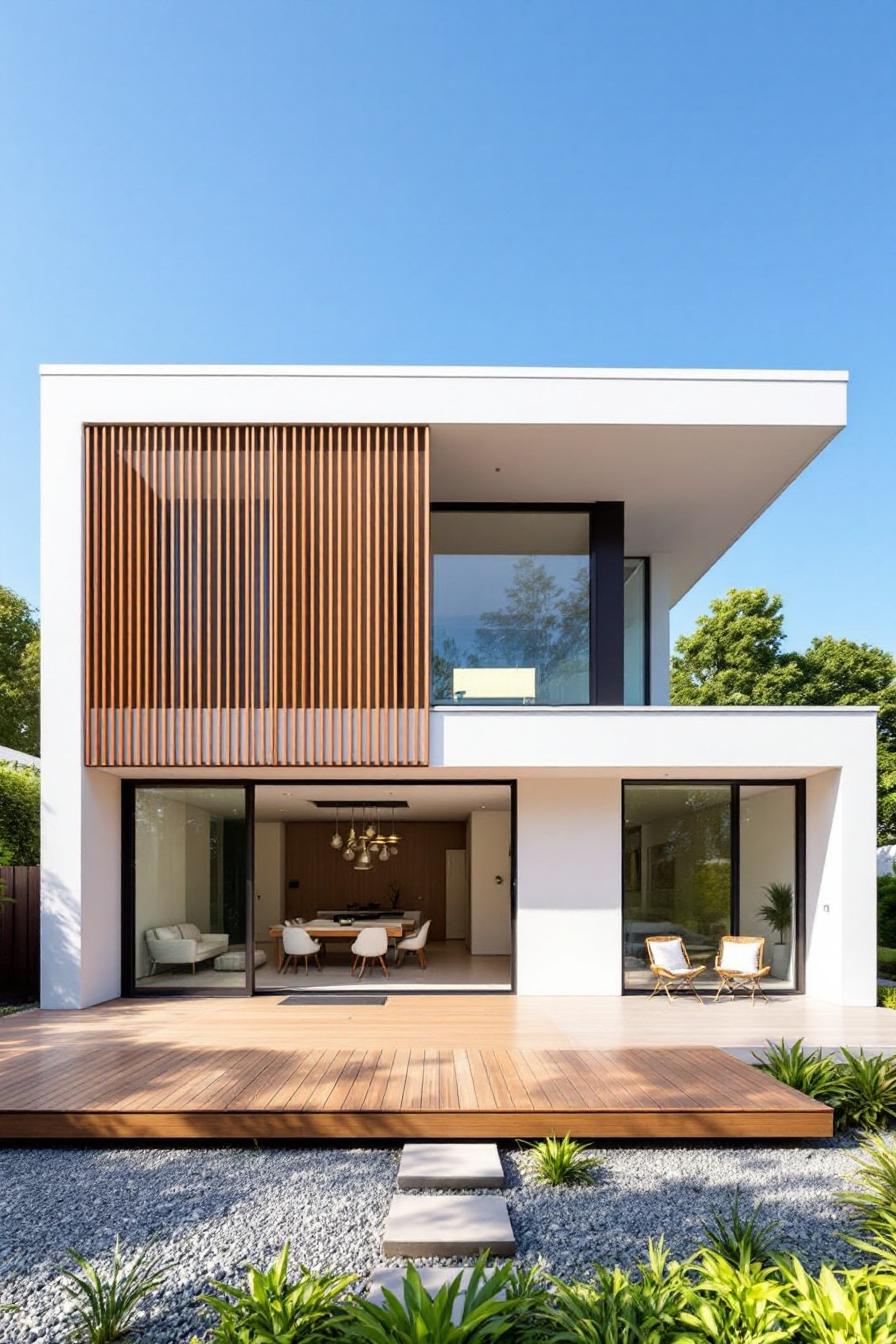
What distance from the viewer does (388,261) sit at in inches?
658

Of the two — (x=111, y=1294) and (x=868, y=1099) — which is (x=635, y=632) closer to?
(x=868, y=1099)

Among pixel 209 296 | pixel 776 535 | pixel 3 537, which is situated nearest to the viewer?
pixel 209 296

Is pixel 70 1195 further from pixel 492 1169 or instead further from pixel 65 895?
pixel 65 895

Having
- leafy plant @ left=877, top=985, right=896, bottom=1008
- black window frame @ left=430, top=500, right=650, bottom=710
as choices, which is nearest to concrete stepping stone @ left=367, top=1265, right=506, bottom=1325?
black window frame @ left=430, top=500, right=650, bottom=710

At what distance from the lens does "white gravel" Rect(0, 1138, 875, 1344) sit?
3584 mm

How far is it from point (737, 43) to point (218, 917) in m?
14.7

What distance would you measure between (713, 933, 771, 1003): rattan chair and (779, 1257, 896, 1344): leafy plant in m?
6.76

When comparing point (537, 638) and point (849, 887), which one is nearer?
point (849, 887)

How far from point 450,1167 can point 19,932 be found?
7897 mm

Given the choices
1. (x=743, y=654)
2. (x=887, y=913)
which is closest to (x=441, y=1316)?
(x=887, y=913)

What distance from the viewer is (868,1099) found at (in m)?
5.39

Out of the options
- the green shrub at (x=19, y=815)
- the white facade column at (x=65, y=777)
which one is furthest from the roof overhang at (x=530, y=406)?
the green shrub at (x=19, y=815)

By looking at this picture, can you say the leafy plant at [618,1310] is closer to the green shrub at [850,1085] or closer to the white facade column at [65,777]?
the green shrub at [850,1085]

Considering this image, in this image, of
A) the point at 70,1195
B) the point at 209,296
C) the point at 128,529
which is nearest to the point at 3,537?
the point at 209,296
